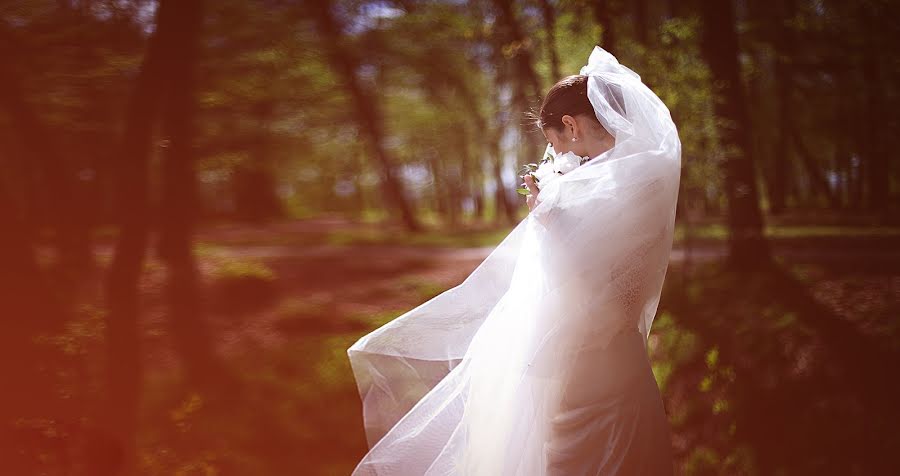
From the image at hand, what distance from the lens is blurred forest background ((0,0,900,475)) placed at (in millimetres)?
4398

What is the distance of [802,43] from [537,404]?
812 cm

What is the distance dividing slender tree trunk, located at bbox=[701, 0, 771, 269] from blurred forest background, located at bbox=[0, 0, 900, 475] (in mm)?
38

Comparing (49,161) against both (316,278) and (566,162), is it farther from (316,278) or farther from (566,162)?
(316,278)

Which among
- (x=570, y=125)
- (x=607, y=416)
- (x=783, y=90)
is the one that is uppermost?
(x=783, y=90)

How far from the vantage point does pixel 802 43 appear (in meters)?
8.39

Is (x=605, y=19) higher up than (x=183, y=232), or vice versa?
(x=605, y=19)

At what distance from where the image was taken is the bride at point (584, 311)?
88.7 inches

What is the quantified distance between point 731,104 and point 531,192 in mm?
7136

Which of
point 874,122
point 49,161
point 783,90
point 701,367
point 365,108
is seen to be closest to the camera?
→ point 49,161

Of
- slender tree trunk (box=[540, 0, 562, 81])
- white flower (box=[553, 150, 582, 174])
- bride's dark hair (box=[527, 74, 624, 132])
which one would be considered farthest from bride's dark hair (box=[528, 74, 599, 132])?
slender tree trunk (box=[540, 0, 562, 81])

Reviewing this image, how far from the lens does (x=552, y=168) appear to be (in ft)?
8.45

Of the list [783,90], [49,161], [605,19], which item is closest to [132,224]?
[49,161]

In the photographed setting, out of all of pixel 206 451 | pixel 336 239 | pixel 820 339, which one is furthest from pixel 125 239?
pixel 336 239

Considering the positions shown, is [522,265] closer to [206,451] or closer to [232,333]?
[206,451]
